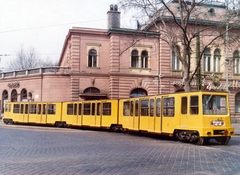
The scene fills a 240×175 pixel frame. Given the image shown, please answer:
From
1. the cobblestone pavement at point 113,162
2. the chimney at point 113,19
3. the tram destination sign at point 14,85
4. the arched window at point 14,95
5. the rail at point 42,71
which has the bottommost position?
the cobblestone pavement at point 113,162

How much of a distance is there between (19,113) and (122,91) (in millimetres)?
10880

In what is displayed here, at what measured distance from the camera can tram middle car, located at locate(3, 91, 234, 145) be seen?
15117 mm

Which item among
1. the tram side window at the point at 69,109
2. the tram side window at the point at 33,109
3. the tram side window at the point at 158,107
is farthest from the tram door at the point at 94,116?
the tram side window at the point at 158,107

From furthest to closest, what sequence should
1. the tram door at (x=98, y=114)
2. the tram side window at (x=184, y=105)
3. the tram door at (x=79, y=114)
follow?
the tram door at (x=79, y=114), the tram door at (x=98, y=114), the tram side window at (x=184, y=105)

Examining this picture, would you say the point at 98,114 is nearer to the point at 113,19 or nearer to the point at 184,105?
→ the point at 184,105

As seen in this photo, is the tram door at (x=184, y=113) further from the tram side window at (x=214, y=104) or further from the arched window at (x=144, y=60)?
the arched window at (x=144, y=60)

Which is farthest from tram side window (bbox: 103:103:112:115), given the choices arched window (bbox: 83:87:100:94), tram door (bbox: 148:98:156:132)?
arched window (bbox: 83:87:100:94)

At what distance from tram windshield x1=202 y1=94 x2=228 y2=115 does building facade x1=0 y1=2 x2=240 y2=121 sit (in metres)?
19.0

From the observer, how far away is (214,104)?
15.4m

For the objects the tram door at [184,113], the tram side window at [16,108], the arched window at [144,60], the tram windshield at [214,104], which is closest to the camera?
the tram windshield at [214,104]

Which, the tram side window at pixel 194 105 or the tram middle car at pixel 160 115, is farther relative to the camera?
the tram side window at pixel 194 105

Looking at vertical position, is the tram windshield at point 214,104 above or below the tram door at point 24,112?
above

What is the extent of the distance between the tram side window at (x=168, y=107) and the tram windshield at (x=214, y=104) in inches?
81.5

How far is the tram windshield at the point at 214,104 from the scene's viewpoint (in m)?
15.2
